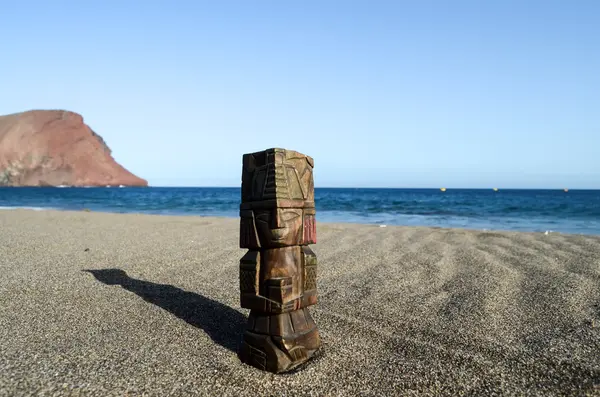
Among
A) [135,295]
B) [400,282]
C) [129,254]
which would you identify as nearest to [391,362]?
[400,282]

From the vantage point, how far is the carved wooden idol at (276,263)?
11.6 feet

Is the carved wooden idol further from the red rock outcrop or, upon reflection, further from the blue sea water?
the red rock outcrop

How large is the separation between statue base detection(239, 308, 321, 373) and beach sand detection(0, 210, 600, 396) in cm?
10

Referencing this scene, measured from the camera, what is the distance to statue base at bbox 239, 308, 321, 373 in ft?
11.5

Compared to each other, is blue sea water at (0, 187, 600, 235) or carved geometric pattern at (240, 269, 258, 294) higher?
carved geometric pattern at (240, 269, 258, 294)

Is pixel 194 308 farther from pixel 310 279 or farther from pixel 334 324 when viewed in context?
pixel 310 279

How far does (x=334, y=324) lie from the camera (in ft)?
15.1

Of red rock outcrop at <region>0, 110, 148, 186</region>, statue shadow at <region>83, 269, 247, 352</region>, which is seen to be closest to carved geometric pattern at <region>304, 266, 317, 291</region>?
statue shadow at <region>83, 269, 247, 352</region>

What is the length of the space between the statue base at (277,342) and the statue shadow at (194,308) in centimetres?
38

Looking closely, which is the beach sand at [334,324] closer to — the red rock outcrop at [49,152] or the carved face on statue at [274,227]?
the carved face on statue at [274,227]

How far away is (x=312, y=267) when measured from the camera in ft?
12.6

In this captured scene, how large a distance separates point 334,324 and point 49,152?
380 ft

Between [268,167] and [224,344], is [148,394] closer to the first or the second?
[224,344]

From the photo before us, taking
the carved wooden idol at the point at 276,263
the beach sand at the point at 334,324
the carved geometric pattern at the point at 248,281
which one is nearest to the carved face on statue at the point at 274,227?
the carved wooden idol at the point at 276,263
